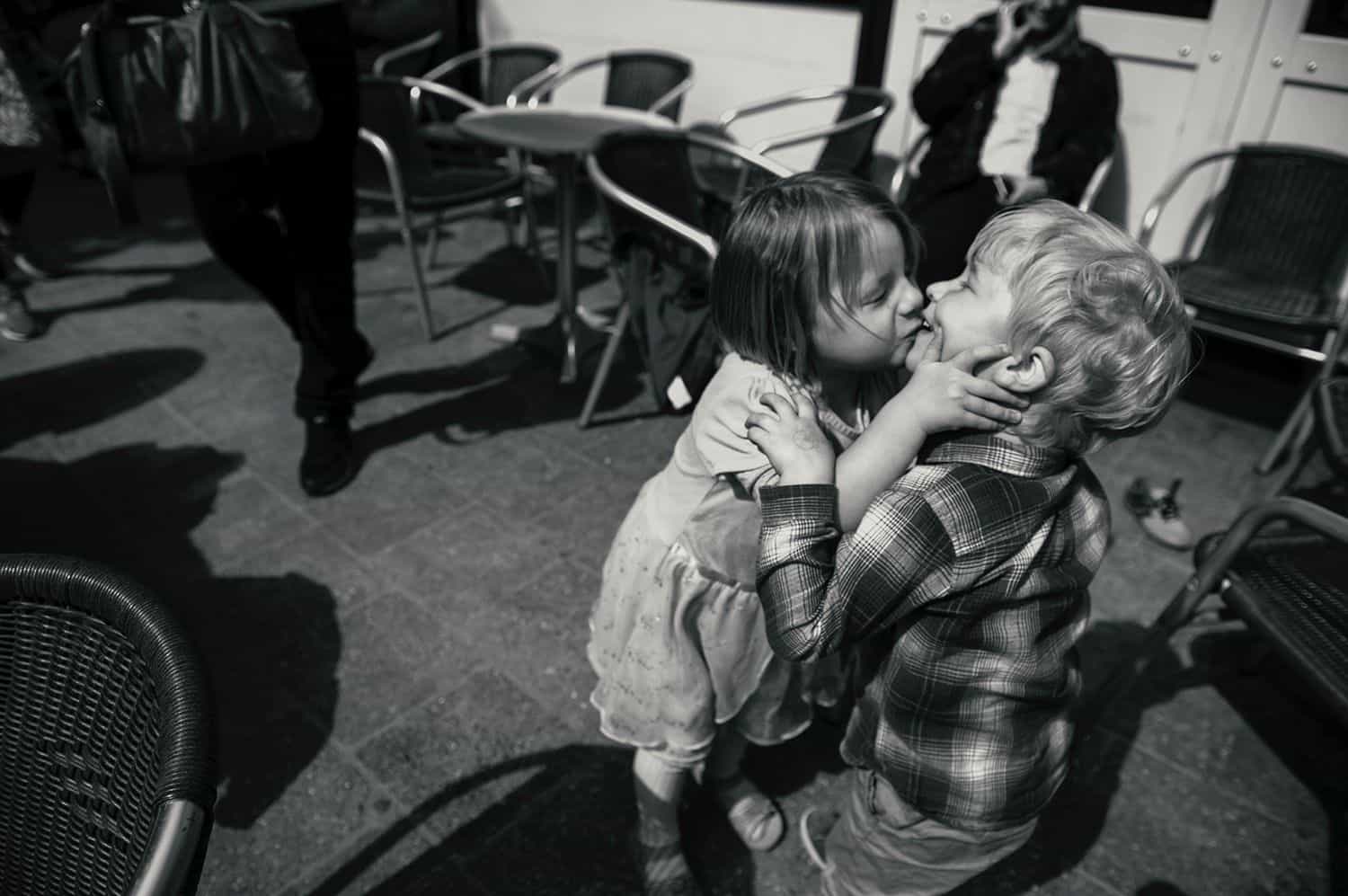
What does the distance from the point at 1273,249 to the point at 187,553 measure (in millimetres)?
4224

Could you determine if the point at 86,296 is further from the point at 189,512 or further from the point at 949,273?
the point at 949,273

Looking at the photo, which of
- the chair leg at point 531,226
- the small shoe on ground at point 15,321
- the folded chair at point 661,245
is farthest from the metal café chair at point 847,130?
the small shoe on ground at point 15,321

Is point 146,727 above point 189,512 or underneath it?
above

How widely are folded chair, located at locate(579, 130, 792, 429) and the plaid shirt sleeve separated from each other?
1.07 m

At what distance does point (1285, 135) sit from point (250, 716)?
171 inches

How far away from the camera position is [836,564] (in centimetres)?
113

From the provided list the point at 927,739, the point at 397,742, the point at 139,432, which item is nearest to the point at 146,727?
the point at 927,739

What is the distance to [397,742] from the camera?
2.03 meters

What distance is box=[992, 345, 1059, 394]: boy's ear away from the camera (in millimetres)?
1027

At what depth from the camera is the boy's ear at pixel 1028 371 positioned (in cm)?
103

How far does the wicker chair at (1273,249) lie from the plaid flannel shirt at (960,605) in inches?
101

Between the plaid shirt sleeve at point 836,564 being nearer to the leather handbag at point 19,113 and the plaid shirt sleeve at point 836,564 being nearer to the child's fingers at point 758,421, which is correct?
the child's fingers at point 758,421

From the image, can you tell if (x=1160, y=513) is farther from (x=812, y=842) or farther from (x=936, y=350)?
(x=936, y=350)

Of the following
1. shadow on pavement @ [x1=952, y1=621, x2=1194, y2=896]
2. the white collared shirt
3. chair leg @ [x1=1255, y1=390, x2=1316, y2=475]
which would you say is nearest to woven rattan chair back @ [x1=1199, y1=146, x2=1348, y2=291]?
chair leg @ [x1=1255, y1=390, x2=1316, y2=475]
